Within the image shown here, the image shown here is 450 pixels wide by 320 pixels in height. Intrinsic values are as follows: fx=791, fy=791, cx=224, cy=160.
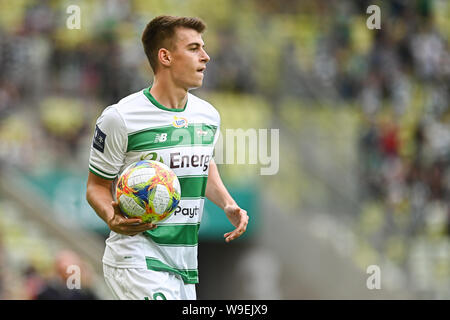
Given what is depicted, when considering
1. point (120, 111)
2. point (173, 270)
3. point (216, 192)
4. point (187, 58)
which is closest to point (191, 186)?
point (216, 192)

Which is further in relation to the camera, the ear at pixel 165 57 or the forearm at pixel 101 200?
the ear at pixel 165 57

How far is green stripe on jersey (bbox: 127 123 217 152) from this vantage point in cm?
449

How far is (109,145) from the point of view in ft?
14.7

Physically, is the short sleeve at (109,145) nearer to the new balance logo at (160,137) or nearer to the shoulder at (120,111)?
the shoulder at (120,111)

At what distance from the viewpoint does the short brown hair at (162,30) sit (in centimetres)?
454

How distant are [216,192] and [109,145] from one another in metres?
0.74

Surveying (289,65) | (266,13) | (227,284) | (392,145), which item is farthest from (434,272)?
(266,13)

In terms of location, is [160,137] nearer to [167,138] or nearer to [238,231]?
[167,138]

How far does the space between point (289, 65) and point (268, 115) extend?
3.66 ft

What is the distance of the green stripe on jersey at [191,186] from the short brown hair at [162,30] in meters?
0.68

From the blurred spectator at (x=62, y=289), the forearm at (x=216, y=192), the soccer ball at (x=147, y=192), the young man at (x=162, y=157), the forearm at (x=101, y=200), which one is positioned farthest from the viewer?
the blurred spectator at (x=62, y=289)

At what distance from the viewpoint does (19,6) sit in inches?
586

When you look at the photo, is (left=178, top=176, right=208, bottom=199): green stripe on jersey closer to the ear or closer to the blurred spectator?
the ear

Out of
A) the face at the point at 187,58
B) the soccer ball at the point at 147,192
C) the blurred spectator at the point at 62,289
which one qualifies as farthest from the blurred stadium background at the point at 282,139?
the soccer ball at the point at 147,192
